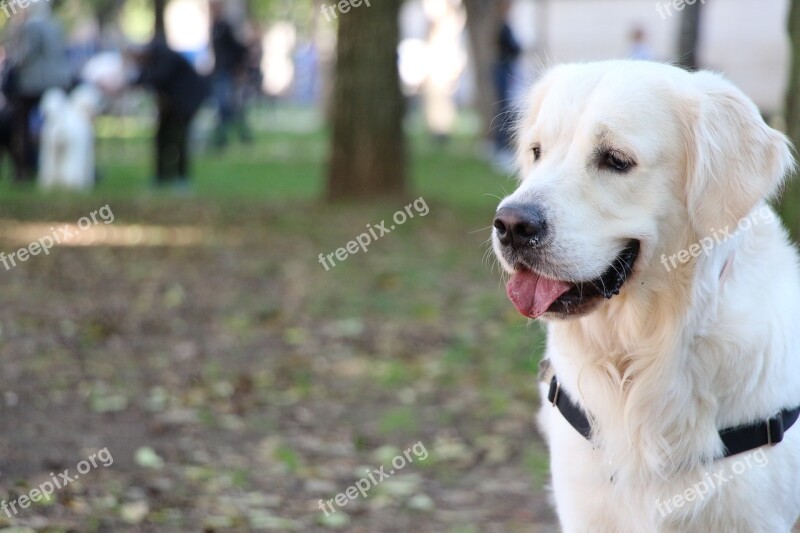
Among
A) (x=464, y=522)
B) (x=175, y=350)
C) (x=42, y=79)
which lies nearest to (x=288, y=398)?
(x=175, y=350)

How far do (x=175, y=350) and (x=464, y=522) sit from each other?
308 centimetres

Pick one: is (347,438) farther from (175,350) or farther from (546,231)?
(546,231)

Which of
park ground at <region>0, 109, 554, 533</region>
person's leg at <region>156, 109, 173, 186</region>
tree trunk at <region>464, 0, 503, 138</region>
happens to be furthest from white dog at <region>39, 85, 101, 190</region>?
tree trunk at <region>464, 0, 503, 138</region>

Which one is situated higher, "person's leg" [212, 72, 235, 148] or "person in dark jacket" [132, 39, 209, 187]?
"person in dark jacket" [132, 39, 209, 187]

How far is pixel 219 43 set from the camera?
73.5ft

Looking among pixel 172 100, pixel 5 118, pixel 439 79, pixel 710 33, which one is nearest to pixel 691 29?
pixel 172 100

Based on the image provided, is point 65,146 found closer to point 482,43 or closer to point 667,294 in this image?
point 482,43

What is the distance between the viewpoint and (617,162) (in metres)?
3.23
